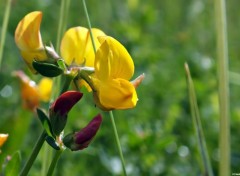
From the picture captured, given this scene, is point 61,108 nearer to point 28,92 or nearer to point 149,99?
point 28,92

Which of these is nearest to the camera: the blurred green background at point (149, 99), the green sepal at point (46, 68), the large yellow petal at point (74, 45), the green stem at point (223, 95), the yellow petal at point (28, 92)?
the green stem at point (223, 95)

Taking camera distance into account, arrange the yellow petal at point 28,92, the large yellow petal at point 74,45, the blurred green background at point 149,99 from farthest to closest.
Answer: the blurred green background at point 149,99 < the yellow petal at point 28,92 < the large yellow petal at point 74,45

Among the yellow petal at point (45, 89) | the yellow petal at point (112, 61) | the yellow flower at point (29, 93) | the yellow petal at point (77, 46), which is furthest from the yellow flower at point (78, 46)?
the yellow petal at point (45, 89)

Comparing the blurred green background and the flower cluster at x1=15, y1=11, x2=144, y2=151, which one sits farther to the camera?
the blurred green background

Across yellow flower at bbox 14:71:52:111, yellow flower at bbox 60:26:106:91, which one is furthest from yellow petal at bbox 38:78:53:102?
yellow flower at bbox 60:26:106:91

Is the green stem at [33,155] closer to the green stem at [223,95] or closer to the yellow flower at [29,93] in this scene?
the green stem at [223,95]

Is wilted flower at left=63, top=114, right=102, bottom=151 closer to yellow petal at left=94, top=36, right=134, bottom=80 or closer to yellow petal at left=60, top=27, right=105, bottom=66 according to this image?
yellow petal at left=94, top=36, right=134, bottom=80
